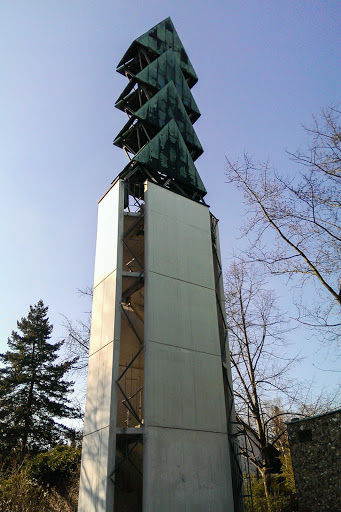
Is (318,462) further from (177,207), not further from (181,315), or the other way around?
(177,207)

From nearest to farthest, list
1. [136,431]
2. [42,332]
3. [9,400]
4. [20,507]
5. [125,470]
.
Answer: [136,431] → [125,470] → [20,507] → [9,400] → [42,332]

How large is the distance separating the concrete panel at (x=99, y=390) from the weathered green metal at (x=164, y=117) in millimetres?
10395

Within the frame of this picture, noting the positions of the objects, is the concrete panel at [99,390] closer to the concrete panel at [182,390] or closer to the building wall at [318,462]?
the concrete panel at [182,390]

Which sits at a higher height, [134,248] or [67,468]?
[134,248]

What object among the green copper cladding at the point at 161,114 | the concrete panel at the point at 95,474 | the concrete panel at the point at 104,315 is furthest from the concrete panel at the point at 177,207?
the concrete panel at the point at 95,474

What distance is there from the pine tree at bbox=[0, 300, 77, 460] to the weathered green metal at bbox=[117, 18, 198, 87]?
1954cm

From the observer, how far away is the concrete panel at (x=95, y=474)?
35.5ft

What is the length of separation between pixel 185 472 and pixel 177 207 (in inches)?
354

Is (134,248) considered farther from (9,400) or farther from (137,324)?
(9,400)

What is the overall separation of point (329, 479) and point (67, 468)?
43.0ft

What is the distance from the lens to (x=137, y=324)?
15102 millimetres

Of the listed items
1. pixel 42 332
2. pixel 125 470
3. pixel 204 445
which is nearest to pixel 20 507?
pixel 125 470

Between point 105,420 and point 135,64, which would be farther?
point 135,64

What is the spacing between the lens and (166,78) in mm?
20766
